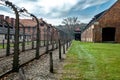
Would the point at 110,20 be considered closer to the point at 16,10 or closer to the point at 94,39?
the point at 94,39

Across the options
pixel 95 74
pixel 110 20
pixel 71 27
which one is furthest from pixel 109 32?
pixel 71 27

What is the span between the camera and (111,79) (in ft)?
27.7

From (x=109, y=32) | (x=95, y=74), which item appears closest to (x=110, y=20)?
(x=109, y=32)

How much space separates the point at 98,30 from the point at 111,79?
39557 mm

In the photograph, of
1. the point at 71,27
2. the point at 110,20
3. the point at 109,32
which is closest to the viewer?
the point at 110,20

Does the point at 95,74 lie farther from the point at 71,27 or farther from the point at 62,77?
the point at 71,27

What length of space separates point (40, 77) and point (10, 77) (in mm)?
1015

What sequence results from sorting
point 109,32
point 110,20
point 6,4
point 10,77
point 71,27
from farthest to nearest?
point 71,27 < point 109,32 < point 110,20 < point 6,4 < point 10,77

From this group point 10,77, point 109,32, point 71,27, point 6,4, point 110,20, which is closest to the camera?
point 10,77

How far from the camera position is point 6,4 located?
8.95 meters

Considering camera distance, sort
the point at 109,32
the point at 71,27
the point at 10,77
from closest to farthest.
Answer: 1. the point at 10,77
2. the point at 109,32
3. the point at 71,27

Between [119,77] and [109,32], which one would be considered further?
[109,32]

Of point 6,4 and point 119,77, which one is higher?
point 6,4

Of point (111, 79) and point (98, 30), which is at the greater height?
point (98, 30)
